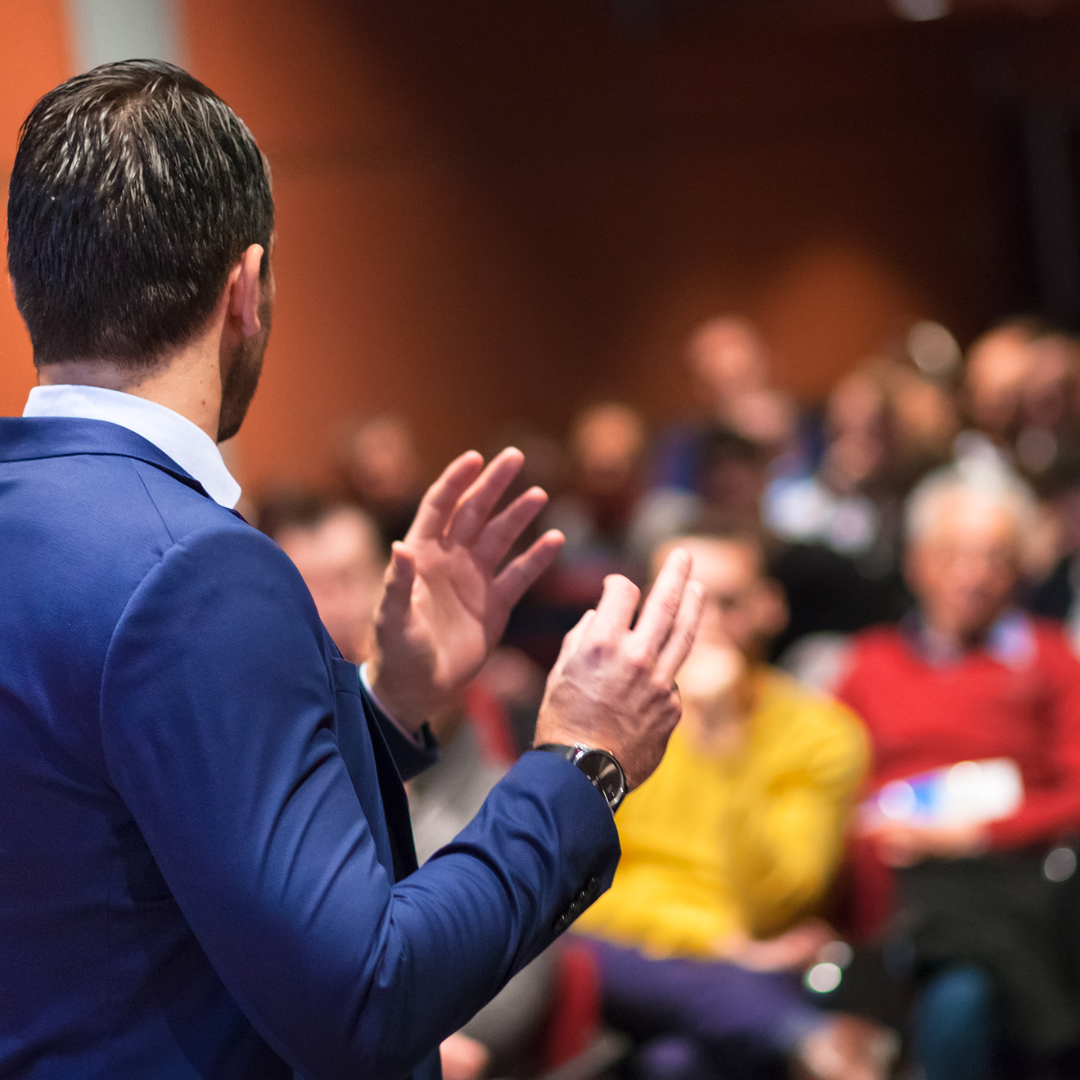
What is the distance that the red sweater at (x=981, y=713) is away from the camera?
278cm

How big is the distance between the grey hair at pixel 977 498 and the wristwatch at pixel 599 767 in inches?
89.9

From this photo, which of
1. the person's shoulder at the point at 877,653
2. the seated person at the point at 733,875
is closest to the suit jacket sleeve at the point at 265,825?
the seated person at the point at 733,875

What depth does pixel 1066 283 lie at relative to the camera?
9.33 metres

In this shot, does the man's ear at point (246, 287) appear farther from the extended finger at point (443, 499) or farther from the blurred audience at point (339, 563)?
the blurred audience at point (339, 563)

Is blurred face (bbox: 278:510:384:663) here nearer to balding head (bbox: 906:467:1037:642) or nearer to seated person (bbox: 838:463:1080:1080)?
seated person (bbox: 838:463:1080:1080)

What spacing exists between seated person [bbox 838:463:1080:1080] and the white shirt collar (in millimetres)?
1764

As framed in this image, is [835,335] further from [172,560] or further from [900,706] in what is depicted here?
[172,560]

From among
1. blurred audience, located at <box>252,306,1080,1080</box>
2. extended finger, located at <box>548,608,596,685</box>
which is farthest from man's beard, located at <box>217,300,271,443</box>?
blurred audience, located at <box>252,306,1080,1080</box>

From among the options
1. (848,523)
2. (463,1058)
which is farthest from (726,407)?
(463,1058)

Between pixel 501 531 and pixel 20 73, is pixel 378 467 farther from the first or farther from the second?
pixel 501 531

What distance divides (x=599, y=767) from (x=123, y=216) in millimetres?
450

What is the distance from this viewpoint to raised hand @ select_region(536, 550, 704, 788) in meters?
0.88

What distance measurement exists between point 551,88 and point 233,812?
6.40 m

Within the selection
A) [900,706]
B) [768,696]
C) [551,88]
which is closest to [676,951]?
[768,696]
